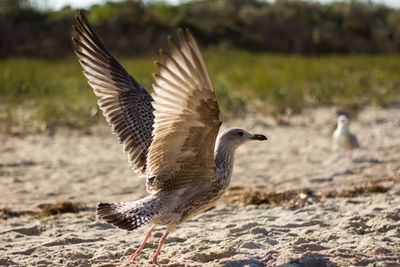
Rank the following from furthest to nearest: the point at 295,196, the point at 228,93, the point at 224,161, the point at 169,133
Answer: the point at 228,93
the point at 295,196
the point at 224,161
the point at 169,133

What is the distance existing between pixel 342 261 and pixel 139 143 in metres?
1.94

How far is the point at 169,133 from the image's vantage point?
3.24 m

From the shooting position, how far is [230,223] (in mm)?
4805

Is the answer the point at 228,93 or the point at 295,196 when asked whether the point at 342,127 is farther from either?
the point at 228,93

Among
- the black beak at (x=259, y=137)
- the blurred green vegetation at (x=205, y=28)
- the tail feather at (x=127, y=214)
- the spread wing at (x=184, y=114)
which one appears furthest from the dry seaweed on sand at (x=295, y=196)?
the blurred green vegetation at (x=205, y=28)

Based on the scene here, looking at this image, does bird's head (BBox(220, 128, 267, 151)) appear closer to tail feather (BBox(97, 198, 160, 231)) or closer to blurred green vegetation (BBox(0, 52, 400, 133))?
tail feather (BBox(97, 198, 160, 231))

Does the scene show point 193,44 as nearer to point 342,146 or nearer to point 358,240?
point 358,240

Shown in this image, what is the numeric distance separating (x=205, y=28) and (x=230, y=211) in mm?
25048

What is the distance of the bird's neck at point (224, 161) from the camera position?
12.4ft

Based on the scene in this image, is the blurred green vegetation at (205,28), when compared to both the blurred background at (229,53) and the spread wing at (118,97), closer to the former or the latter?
the blurred background at (229,53)

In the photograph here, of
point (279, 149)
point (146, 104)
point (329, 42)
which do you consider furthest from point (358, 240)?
point (329, 42)

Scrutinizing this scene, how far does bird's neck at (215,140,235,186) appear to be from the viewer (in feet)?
12.4

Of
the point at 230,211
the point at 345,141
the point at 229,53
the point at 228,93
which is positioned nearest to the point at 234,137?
the point at 230,211

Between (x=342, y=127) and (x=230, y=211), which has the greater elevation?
(x=342, y=127)
